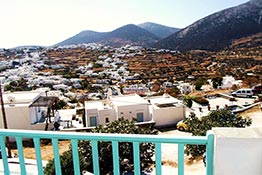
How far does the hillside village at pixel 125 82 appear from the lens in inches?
578

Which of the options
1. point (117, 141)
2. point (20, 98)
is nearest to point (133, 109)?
point (20, 98)

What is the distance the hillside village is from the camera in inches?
578

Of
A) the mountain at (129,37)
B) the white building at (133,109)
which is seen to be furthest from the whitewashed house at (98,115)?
the mountain at (129,37)

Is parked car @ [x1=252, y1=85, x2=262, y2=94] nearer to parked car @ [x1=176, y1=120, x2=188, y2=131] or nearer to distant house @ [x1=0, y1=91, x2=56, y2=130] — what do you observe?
parked car @ [x1=176, y1=120, x2=188, y2=131]

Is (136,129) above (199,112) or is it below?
above

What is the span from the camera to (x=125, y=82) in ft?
123

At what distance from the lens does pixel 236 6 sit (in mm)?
71250

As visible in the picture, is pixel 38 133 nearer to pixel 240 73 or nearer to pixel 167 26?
pixel 240 73

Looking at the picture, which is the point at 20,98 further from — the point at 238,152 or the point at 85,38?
the point at 85,38

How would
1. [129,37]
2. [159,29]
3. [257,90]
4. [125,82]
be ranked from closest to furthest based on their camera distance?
[257,90], [125,82], [129,37], [159,29]

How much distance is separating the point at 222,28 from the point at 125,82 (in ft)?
127

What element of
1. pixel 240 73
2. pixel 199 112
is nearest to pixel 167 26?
pixel 240 73

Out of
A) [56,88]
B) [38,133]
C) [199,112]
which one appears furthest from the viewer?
[56,88]

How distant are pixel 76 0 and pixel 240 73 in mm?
33640
